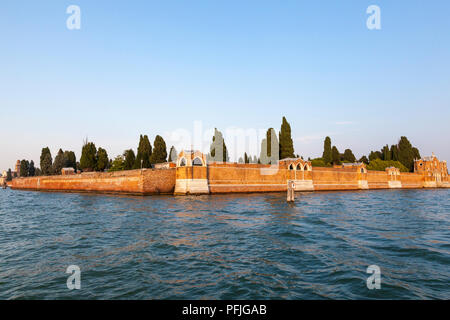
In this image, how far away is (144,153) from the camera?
5566 centimetres

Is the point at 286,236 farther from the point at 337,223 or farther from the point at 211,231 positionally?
the point at 337,223

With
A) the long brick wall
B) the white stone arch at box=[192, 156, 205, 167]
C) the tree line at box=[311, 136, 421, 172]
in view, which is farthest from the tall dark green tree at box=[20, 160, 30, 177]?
the tree line at box=[311, 136, 421, 172]

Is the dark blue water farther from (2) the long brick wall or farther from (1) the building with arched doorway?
(2) the long brick wall

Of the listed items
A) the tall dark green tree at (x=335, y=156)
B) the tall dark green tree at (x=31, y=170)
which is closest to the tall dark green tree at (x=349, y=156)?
the tall dark green tree at (x=335, y=156)

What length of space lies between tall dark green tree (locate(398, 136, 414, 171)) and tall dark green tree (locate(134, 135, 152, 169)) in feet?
206

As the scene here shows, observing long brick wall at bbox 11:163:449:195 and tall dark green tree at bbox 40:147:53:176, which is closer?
long brick wall at bbox 11:163:449:195

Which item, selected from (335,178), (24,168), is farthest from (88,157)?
(335,178)

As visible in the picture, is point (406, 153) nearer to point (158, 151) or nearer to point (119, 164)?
point (158, 151)

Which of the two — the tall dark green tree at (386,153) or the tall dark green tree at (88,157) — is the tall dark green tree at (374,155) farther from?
the tall dark green tree at (88,157)

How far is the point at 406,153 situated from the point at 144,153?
6481 cm

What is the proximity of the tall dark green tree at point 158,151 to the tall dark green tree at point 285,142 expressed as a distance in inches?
889

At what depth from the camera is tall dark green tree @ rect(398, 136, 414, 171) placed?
71.1 meters

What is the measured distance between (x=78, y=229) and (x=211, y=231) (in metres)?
6.14
